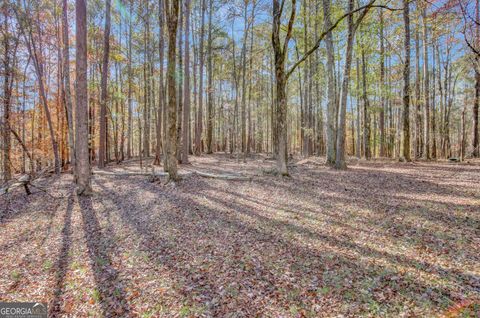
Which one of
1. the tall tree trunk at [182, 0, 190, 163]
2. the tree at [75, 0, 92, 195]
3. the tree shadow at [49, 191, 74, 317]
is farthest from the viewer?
the tall tree trunk at [182, 0, 190, 163]

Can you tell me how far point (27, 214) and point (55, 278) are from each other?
15.1 feet

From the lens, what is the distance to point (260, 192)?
27.7 ft

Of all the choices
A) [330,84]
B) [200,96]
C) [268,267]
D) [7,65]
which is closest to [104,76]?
[7,65]

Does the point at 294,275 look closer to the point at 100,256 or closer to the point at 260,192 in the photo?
the point at 100,256

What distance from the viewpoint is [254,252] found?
4.56m

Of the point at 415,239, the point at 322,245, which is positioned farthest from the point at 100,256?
the point at 415,239

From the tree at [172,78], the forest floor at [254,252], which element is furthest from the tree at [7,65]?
the tree at [172,78]

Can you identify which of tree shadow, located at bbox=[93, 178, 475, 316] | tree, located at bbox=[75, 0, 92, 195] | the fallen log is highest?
tree, located at bbox=[75, 0, 92, 195]

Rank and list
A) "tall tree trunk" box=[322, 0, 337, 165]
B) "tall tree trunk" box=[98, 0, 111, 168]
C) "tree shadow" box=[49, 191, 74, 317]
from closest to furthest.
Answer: "tree shadow" box=[49, 191, 74, 317]
"tall tree trunk" box=[322, 0, 337, 165]
"tall tree trunk" box=[98, 0, 111, 168]

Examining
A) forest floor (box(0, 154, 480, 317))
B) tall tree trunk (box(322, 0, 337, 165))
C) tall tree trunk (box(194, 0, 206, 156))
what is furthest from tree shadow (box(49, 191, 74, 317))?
tall tree trunk (box(194, 0, 206, 156))

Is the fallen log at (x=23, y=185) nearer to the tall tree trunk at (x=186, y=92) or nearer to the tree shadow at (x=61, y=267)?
the tree shadow at (x=61, y=267)

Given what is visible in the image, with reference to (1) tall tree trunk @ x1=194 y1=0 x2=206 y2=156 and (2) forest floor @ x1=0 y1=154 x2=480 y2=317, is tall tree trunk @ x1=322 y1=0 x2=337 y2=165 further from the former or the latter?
(1) tall tree trunk @ x1=194 y1=0 x2=206 y2=156

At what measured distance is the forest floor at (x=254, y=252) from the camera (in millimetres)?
3279

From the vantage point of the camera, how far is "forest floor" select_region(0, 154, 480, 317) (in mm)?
3279
